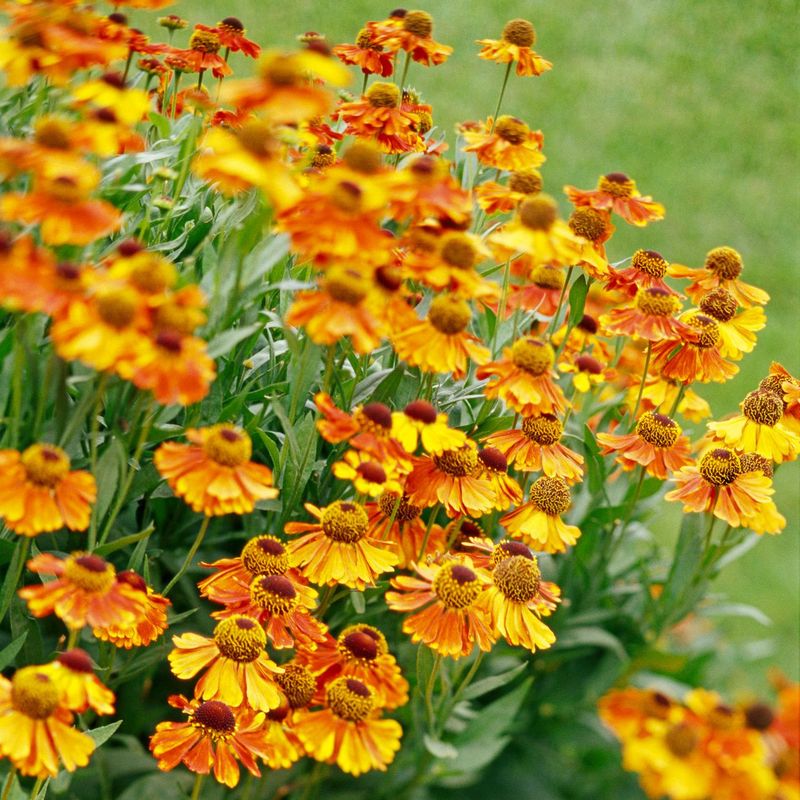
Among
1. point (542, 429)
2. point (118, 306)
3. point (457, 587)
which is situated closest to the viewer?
point (118, 306)

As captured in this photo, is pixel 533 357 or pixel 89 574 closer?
pixel 89 574

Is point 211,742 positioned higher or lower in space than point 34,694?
lower

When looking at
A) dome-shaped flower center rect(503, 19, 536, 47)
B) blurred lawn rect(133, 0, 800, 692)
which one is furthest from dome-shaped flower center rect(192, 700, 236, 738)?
blurred lawn rect(133, 0, 800, 692)

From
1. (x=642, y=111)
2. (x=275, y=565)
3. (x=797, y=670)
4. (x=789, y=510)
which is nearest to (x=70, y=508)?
(x=275, y=565)

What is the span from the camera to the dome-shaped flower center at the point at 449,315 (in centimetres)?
127

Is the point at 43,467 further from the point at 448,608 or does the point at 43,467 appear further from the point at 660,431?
the point at 660,431

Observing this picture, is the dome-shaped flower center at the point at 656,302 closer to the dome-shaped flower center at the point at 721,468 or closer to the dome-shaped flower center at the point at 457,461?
the dome-shaped flower center at the point at 721,468

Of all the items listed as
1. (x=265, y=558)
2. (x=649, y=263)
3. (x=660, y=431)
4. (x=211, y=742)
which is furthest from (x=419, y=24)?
(x=211, y=742)

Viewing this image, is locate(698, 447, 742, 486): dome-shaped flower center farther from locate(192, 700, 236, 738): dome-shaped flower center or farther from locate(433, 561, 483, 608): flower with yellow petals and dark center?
locate(192, 700, 236, 738): dome-shaped flower center

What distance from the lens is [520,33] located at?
5.79 feet

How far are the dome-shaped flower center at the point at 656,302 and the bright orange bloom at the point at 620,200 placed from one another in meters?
0.10

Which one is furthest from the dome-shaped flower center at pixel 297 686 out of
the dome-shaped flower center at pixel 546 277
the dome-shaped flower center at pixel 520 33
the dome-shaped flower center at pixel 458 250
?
the dome-shaped flower center at pixel 520 33

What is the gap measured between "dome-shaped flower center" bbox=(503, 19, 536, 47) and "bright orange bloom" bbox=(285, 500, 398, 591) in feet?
2.70

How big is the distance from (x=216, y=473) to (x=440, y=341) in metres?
0.31
